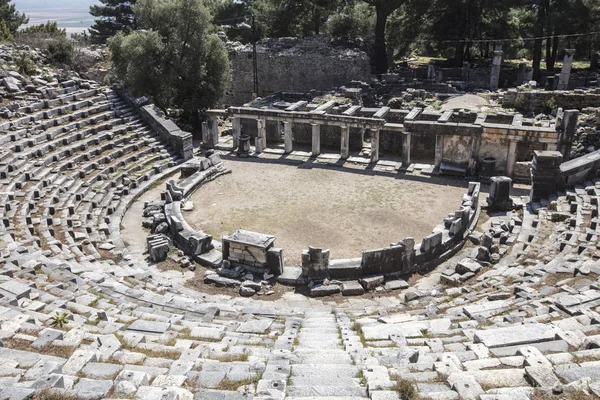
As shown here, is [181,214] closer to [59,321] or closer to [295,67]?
[59,321]

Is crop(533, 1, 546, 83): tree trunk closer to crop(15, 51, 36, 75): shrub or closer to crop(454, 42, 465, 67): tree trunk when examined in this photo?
crop(454, 42, 465, 67): tree trunk

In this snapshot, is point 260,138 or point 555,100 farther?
point 555,100

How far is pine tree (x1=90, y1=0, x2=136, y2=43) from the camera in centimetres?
5222

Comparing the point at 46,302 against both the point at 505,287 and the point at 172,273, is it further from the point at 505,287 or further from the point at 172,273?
the point at 505,287

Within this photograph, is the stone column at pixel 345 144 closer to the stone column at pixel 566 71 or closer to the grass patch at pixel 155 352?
the stone column at pixel 566 71

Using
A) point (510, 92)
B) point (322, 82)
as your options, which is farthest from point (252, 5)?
point (510, 92)

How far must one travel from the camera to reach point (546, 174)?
21.3 m

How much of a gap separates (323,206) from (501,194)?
24.8ft

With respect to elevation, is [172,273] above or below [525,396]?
below

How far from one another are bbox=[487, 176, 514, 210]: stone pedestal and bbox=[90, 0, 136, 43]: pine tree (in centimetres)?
4249

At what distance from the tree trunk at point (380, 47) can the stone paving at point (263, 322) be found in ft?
80.3

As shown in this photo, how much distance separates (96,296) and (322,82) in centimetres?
3096

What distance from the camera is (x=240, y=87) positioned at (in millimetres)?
43938

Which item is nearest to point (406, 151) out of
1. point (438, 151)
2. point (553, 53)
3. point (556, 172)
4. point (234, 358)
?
point (438, 151)
